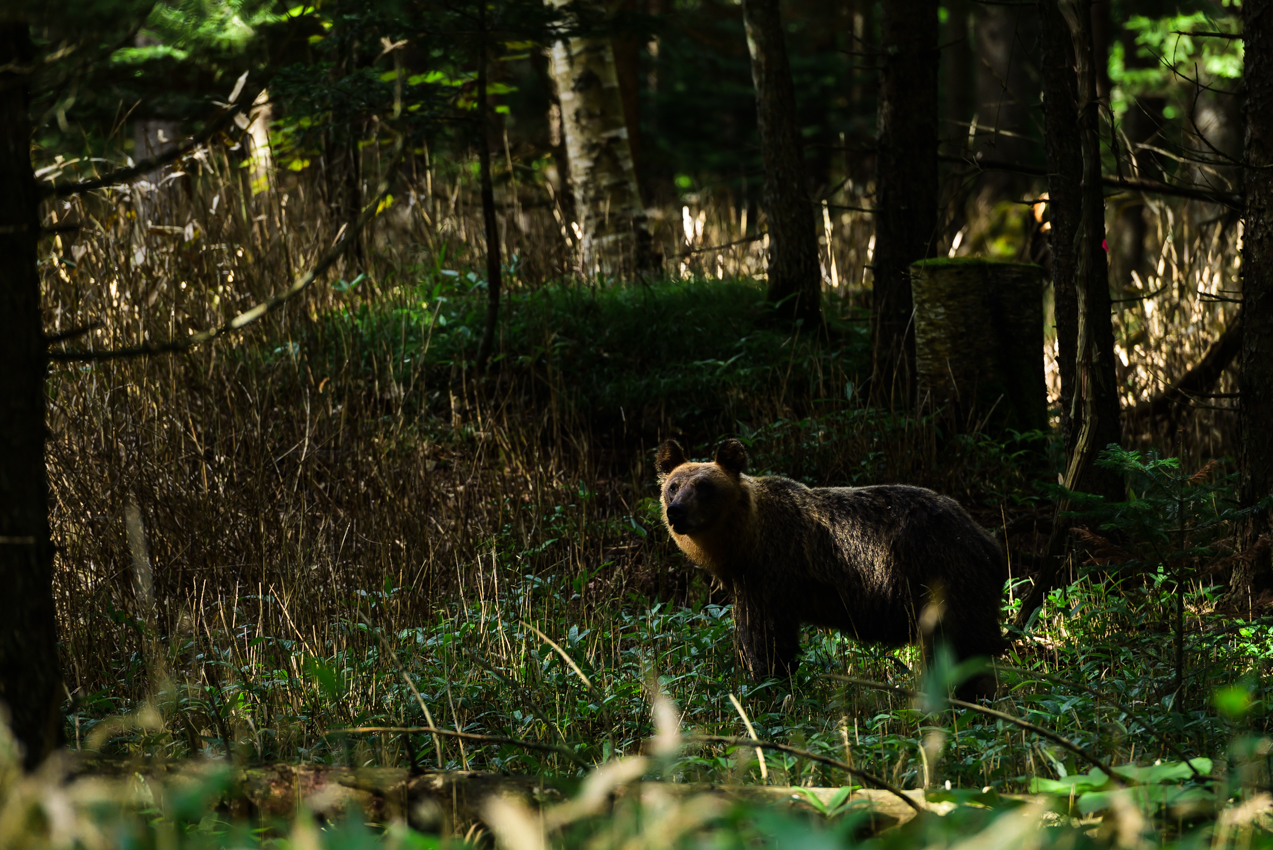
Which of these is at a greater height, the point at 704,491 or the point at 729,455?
the point at 729,455

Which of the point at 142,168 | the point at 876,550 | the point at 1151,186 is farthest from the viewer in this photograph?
the point at 1151,186

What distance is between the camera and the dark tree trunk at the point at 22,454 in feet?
8.34

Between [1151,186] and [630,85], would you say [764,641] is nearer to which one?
[1151,186]

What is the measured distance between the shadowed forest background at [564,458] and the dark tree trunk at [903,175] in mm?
35

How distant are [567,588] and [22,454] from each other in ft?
14.4

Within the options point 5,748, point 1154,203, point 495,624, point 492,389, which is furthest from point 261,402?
point 1154,203

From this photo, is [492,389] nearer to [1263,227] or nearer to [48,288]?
[48,288]

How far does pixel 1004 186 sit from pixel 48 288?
16746 mm

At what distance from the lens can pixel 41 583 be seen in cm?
262

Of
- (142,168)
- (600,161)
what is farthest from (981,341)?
(142,168)

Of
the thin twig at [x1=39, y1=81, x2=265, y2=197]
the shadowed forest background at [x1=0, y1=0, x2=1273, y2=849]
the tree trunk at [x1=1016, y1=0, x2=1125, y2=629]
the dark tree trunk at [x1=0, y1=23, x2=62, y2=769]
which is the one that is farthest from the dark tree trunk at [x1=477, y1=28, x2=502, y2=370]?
the dark tree trunk at [x1=0, y1=23, x2=62, y2=769]

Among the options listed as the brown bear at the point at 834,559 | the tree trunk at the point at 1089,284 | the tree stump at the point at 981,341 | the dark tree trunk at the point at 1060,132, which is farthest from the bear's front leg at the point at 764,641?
the tree stump at the point at 981,341

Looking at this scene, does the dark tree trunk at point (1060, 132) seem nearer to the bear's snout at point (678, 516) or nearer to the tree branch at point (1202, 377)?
the bear's snout at point (678, 516)

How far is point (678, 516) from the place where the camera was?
5129 mm
